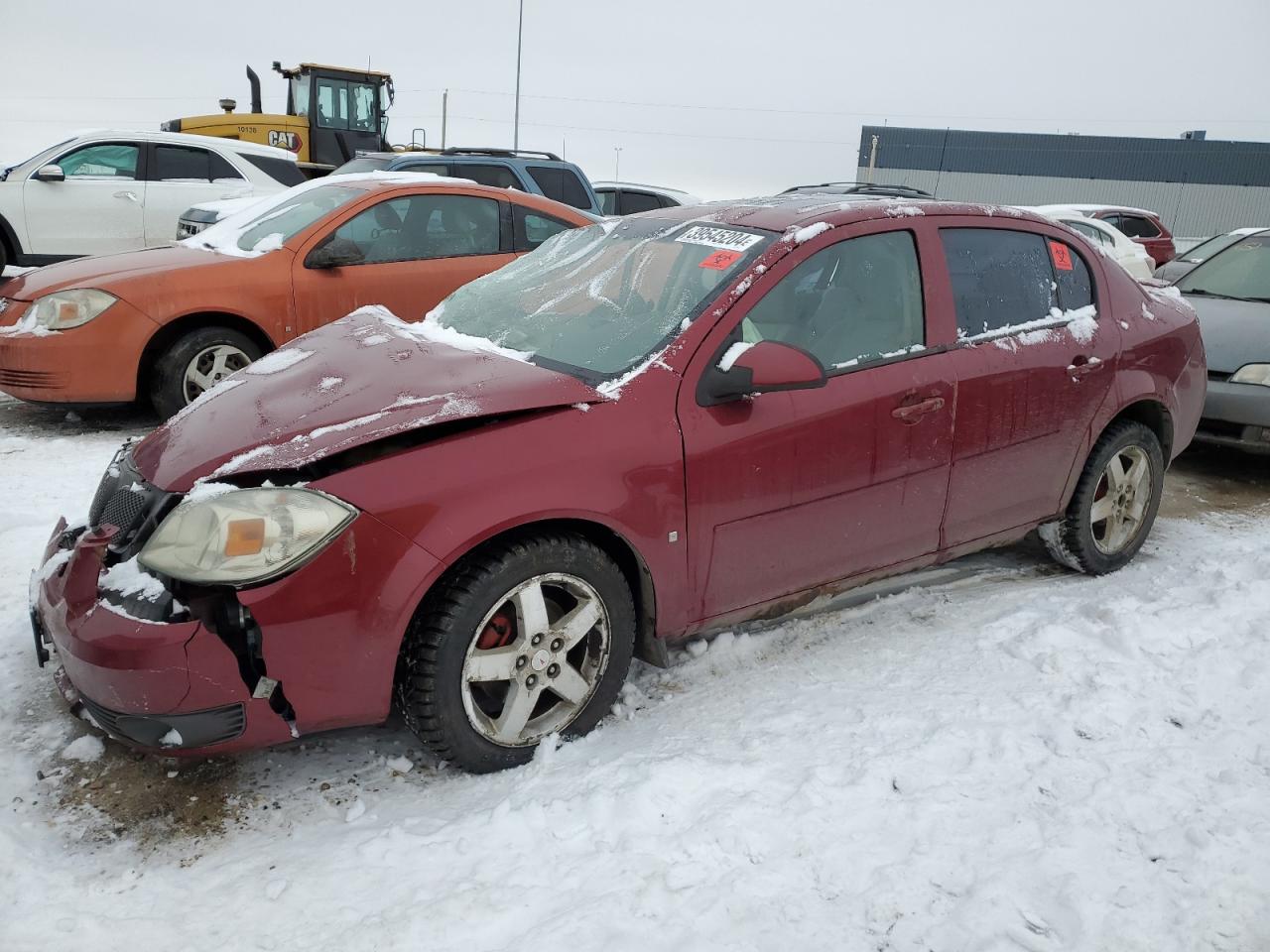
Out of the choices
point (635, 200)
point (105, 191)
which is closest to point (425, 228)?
point (105, 191)

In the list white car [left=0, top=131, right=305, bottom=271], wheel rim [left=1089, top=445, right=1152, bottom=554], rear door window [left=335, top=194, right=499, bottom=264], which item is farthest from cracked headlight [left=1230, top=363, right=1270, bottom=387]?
white car [left=0, top=131, right=305, bottom=271]

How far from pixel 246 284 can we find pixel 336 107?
13.9 m

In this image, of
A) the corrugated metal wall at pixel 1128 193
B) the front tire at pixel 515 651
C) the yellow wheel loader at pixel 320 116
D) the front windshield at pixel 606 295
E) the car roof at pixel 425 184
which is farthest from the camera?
the corrugated metal wall at pixel 1128 193

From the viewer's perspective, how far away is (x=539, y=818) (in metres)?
2.53

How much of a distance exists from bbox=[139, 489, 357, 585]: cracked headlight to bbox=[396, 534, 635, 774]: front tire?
0.37 metres

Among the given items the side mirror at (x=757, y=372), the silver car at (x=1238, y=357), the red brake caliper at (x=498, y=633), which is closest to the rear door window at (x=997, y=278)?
the side mirror at (x=757, y=372)

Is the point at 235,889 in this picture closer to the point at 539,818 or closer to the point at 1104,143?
the point at 539,818

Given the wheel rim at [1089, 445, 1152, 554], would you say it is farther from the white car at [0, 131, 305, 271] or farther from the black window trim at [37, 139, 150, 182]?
the black window trim at [37, 139, 150, 182]

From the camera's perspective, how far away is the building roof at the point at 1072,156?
44.2 meters

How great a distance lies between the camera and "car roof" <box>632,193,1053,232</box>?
3385 mm

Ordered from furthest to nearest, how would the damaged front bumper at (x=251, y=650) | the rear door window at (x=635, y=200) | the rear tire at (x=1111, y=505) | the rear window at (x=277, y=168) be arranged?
the rear door window at (x=635, y=200)
the rear window at (x=277, y=168)
the rear tire at (x=1111, y=505)
the damaged front bumper at (x=251, y=650)

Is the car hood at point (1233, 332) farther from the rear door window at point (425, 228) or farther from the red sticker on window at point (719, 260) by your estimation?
the rear door window at point (425, 228)

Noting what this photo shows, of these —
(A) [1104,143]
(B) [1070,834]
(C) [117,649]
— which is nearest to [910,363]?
(B) [1070,834]

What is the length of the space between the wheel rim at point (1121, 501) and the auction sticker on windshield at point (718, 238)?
6.50 ft
